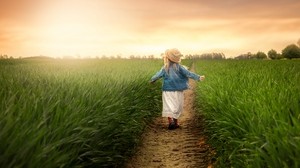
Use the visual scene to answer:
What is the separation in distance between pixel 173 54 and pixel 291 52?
426 ft

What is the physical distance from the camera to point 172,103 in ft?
33.3

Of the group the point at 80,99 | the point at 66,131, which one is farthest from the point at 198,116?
the point at 66,131

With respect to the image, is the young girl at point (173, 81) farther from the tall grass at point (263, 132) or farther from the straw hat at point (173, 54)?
the tall grass at point (263, 132)

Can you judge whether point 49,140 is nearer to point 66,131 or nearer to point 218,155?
point 66,131

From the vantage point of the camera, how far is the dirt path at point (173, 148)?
6.98 meters

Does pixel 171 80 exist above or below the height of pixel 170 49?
below

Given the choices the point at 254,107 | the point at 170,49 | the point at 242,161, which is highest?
the point at 170,49

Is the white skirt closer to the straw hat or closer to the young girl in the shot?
the young girl

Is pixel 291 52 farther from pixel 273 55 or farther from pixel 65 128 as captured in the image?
pixel 65 128

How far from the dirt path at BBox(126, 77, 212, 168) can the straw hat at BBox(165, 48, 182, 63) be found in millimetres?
1668

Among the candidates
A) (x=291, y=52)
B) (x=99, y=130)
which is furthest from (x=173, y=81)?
(x=291, y=52)

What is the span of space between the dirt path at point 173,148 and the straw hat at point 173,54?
1.67 m

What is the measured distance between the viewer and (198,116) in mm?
11016

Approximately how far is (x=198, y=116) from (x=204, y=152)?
3.52m
